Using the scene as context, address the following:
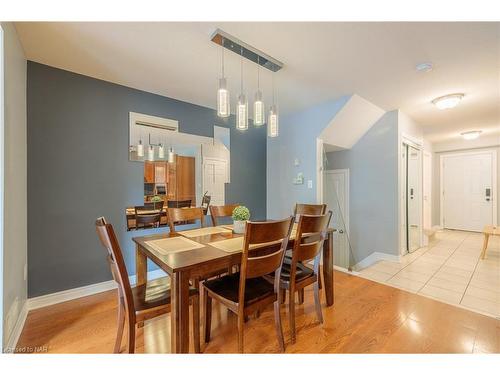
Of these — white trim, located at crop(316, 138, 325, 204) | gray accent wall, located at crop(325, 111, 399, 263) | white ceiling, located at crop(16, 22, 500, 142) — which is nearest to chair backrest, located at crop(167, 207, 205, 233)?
white ceiling, located at crop(16, 22, 500, 142)

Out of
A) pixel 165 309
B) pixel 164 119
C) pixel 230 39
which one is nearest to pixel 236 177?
pixel 164 119

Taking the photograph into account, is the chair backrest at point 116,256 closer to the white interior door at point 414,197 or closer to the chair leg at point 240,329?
the chair leg at point 240,329

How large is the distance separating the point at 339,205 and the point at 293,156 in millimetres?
1304

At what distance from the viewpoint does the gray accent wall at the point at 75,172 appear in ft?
6.67

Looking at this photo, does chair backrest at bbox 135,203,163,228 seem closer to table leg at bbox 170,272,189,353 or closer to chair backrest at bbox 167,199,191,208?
chair backrest at bbox 167,199,191,208

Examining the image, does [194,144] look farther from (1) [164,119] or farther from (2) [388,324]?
(2) [388,324]

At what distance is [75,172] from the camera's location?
2.21 meters

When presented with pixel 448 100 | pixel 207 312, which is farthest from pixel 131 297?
pixel 448 100

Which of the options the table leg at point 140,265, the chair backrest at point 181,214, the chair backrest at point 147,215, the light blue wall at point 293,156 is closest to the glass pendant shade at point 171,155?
the chair backrest at point 147,215

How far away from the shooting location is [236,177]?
3604 mm

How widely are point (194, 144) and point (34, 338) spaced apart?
2.39 meters

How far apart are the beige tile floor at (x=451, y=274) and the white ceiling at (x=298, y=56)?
2265 millimetres

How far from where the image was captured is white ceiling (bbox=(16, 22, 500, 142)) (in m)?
1.61
